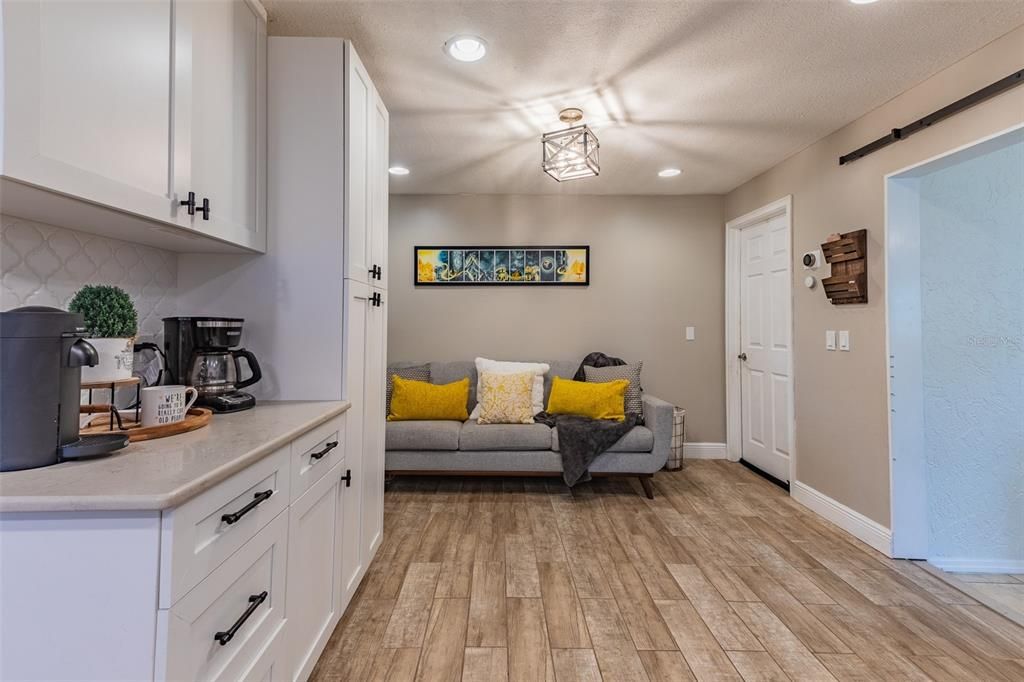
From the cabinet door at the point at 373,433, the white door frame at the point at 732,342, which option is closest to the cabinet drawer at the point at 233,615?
the cabinet door at the point at 373,433

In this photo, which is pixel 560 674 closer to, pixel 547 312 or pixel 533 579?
pixel 533 579

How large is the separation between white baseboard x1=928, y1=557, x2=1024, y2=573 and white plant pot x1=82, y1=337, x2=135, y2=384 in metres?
3.53

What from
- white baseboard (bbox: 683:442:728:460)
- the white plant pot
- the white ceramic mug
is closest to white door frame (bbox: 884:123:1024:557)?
white baseboard (bbox: 683:442:728:460)

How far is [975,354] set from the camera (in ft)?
7.64

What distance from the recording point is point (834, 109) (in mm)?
2572

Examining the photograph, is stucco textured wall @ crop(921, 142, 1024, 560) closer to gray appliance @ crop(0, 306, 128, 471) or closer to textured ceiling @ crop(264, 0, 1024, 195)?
textured ceiling @ crop(264, 0, 1024, 195)

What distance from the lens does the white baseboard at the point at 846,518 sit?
2.42m

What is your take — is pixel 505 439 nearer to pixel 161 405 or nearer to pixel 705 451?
pixel 705 451

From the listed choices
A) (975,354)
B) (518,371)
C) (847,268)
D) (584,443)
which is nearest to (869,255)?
(847,268)

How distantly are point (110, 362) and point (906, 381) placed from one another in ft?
10.9

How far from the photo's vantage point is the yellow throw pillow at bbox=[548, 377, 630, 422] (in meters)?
3.36

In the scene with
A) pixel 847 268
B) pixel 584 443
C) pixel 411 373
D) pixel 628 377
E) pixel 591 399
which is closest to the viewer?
pixel 847 268

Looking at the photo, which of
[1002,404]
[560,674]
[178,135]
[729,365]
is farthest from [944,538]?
[178,135]

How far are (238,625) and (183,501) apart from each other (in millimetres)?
390
